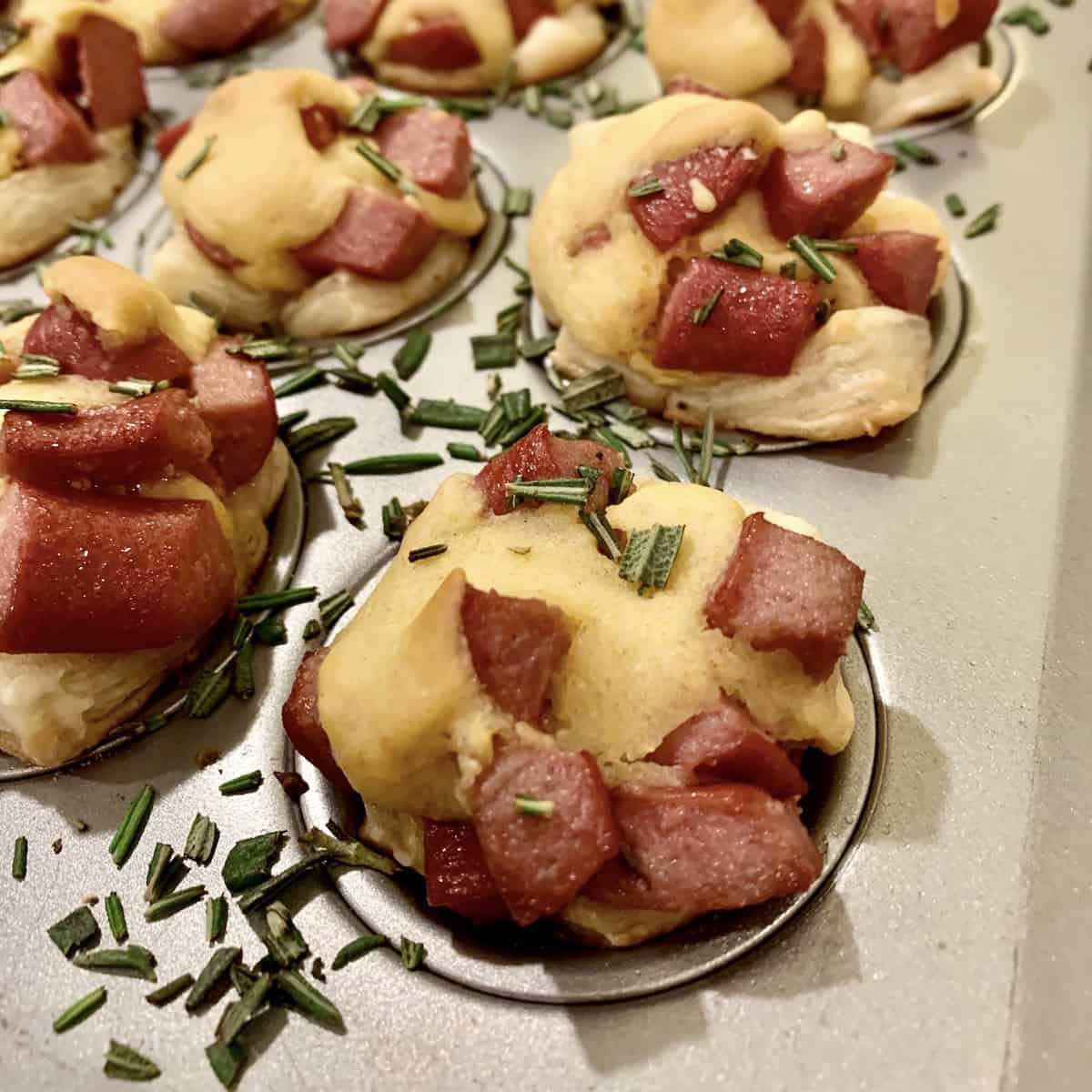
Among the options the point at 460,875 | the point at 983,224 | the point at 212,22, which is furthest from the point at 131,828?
the point at 212,22

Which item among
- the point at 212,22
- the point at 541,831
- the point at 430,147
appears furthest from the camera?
the point at 212,22

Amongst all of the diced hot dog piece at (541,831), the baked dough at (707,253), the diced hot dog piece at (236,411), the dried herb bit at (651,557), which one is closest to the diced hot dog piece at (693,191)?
the baked dough at (707,253)

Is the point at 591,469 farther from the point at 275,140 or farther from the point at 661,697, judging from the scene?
the point at 275,140

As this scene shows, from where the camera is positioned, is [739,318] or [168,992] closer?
[168,992]

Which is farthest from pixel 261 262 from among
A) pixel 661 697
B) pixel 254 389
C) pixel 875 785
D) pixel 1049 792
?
pixel 1049 792

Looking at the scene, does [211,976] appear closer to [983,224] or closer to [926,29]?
[983,224]

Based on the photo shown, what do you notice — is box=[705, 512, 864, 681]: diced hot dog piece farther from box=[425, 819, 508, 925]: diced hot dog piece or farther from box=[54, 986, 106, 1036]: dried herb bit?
box=[54, 986, 106, 1036]: dried herb bit

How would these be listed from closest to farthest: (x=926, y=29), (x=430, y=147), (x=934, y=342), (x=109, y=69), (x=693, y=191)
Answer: (x=693, y=191), (x=934, y=342), (x=430, y=147), (x=926, y=29), (x=109, y=69)

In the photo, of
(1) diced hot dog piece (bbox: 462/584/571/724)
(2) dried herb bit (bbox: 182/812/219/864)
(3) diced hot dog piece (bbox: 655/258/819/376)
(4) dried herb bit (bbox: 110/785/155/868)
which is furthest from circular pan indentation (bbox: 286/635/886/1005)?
(3) diced hot dog piece (bbox: 655/258/819/376)
